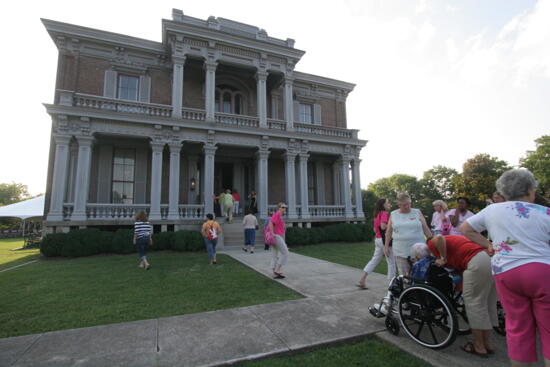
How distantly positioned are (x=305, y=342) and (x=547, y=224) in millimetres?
2606

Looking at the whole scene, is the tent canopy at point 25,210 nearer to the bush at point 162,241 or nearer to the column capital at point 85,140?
the column capital at point 85,140

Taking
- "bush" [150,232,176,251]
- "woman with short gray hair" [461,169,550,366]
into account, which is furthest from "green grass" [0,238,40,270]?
"woman with short gray hair" [461,169,550,366]

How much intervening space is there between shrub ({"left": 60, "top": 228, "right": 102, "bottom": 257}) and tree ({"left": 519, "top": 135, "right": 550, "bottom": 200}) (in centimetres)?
4273

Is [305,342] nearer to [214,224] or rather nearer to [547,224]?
[547,224]

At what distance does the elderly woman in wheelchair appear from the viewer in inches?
111

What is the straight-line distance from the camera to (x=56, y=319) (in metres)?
3.98

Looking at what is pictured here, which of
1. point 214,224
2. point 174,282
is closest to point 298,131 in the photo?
point 214,224

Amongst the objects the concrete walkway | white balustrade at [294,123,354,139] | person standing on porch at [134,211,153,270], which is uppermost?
white balustrade at [294,123,354,139]

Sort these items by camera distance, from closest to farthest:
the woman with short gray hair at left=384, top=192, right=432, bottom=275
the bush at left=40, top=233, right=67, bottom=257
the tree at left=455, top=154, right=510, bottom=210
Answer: the woman with short gray hair at left=384, top=192, right=432, bottom=275, the bush at left=40, top=233, right=67, bottom=257, the tree at left=455, top=154, right=510, bottom=210

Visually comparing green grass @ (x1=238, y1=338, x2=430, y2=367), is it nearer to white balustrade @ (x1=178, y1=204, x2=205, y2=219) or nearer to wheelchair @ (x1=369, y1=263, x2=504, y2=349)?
wheelchair @ (x1=369, y1=263, x2=504, y2=349)

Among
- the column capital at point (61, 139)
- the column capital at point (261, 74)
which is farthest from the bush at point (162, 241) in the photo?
the column capital at point (261, 74)

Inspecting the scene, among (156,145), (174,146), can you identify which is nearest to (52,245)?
(156,145)

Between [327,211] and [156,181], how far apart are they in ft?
31.5

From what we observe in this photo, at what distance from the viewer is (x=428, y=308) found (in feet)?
9.87
